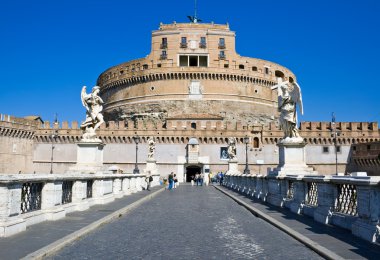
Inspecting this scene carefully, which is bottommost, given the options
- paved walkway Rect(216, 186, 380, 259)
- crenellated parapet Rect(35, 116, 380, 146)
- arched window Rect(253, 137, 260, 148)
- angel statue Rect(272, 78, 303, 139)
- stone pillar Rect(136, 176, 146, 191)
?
paved walkway Rect(216, 186, 380, 259)

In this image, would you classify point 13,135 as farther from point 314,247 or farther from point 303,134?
point 314,247

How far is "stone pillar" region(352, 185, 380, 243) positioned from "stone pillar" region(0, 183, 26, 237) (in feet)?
18.0

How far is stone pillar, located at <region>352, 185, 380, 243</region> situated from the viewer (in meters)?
5.87

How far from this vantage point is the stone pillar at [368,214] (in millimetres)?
5867

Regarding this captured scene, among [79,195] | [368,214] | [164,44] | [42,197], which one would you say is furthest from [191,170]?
[368,214]

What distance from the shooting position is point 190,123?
54.1 m

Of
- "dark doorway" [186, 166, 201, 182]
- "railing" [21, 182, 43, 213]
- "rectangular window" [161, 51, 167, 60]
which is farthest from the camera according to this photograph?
"rectangular window" [161, 51, 167, 60]

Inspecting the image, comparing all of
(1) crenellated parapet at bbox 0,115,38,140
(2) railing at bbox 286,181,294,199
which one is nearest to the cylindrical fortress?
(1) crenellated parapet at bbox 0,115,38,140

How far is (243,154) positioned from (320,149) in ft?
34.1

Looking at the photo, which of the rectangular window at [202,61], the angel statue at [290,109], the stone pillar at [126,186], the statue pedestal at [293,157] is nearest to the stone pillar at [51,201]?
the statue pedestal at [293,157]

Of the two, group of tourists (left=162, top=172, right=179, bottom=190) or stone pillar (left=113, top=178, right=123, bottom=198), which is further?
group of tourists (left=162, top=172, right=179, bottom=190)

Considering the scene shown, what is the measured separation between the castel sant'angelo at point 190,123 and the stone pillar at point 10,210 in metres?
41.1

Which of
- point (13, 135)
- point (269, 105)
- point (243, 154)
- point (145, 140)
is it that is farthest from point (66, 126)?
point (269, 105)

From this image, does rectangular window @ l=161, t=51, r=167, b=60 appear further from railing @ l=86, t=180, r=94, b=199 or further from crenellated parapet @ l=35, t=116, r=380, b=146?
railing @ l=86, t=180, r=94, b=199
